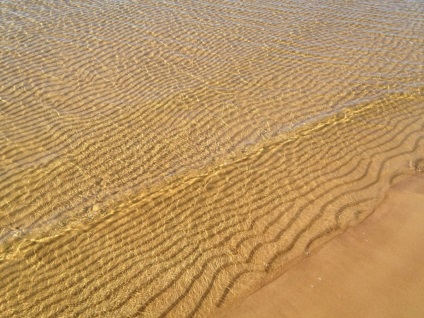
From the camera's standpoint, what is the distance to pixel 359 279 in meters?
4.32

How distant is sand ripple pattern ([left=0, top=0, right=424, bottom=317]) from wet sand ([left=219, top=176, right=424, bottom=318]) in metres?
0.19

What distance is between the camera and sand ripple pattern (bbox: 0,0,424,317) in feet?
14.3

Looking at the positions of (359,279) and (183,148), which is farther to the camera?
(183,148)

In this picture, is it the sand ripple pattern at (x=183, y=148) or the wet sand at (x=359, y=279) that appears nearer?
the wet sand at (x=359, y=279)

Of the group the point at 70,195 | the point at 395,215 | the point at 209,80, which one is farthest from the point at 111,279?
the point at 209,80

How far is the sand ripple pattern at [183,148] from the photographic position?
436cm

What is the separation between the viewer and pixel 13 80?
7.67 metres

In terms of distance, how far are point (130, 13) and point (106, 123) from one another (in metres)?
5.26

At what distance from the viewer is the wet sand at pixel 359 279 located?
4.03 meters

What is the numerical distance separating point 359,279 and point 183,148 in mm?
2981

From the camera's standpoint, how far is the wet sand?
4.03 metres

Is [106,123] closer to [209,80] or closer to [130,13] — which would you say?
[209,80]

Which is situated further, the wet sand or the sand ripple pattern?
the sand ripple pattern

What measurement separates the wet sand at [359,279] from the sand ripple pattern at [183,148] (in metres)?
0.19
